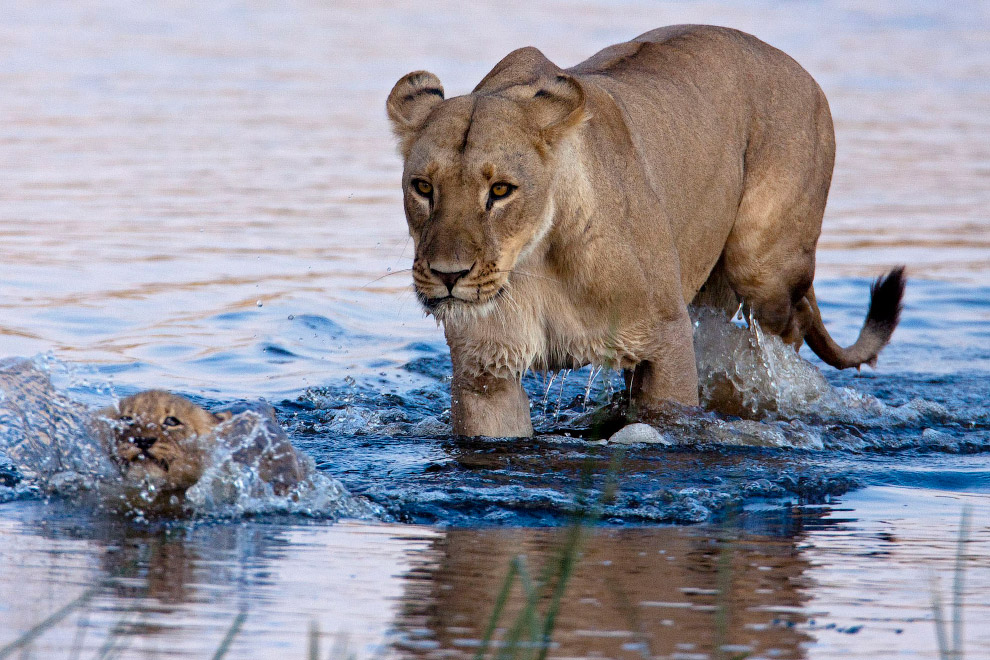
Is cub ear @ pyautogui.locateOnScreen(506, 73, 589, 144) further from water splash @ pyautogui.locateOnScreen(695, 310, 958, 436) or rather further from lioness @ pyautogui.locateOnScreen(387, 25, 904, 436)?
water splash @ pyautogui.locateOnScreen(695, 310, 958, 436)

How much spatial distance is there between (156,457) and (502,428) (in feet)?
4.65

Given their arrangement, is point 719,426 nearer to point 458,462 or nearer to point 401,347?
point 458,462

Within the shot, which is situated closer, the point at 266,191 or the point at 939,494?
the point at 939,494

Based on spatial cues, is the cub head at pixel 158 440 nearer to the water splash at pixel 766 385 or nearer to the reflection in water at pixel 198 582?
the reflection in water at pixel 198 582

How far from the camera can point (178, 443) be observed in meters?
4.47

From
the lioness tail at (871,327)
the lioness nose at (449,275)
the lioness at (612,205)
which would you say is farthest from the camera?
the lioness tail at (871,327)

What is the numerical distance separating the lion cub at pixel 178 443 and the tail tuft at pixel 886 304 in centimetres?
333

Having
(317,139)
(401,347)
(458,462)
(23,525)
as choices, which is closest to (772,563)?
(458,462)

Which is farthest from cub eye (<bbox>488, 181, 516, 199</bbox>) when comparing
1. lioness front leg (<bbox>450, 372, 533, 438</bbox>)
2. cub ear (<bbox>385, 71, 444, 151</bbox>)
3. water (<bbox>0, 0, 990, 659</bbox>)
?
lioness front leg (<bbox>450, 372, 533, 438</bbox>)

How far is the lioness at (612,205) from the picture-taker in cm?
462

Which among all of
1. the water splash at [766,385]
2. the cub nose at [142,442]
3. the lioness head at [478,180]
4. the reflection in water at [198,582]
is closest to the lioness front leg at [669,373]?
the lioness head at [478,180]

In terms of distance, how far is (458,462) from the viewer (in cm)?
509

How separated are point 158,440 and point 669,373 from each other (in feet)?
6.01

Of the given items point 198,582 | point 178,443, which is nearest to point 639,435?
point 178,443
